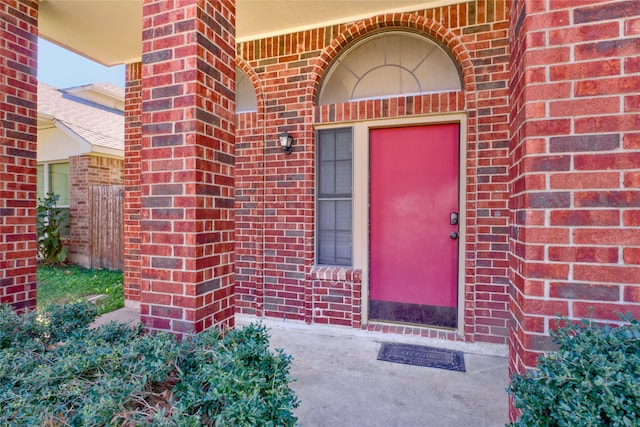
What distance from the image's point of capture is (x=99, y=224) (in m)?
7.36

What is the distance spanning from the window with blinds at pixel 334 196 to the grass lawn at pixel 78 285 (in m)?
3.11

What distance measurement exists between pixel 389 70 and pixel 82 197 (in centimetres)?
745

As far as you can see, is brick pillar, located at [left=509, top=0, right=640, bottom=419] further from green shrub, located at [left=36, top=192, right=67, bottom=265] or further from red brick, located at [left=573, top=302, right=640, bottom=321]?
green shrub, located at [left=36, top=192, right=67, bottom=265]

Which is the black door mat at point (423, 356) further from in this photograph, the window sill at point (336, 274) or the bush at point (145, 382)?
the bush at point (145, 382)

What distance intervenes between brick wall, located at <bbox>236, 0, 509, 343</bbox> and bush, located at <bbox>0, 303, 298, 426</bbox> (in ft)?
7.14

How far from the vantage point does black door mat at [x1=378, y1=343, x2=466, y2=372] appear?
287 cm

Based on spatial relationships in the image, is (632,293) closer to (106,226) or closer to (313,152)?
(313,152)

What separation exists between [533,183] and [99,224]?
8301mm

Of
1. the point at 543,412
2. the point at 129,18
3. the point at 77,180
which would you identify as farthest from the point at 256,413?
the point at 77,180

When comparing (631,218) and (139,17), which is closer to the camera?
(631,218)

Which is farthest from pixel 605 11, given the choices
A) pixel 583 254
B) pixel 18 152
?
pixel 18 152

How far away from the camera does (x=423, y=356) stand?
3016 millimetres

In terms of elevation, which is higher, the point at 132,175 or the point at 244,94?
the point at 244,94

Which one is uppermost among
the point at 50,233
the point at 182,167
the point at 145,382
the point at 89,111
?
the point at 89,111
